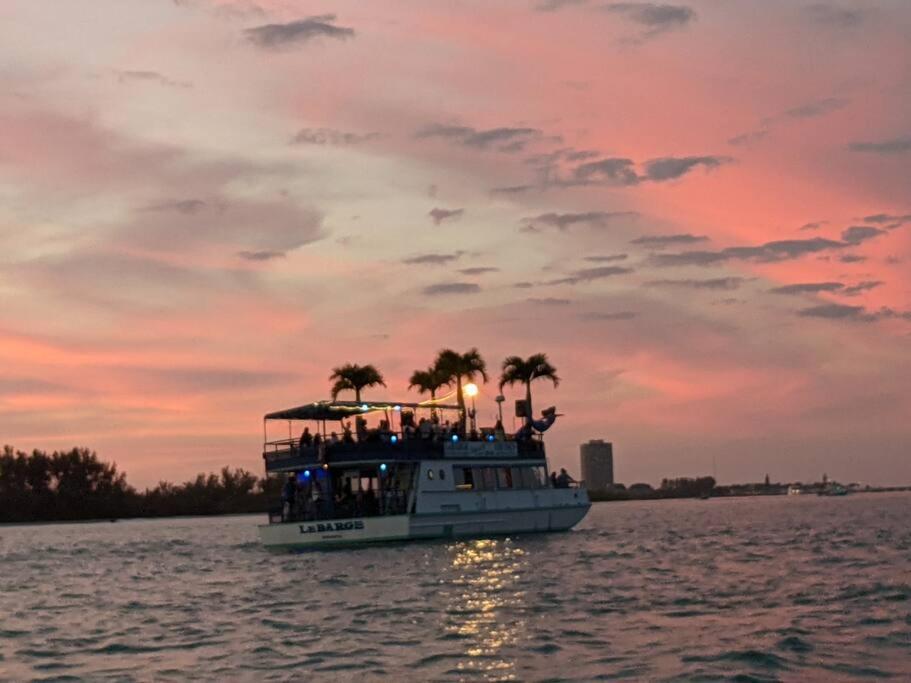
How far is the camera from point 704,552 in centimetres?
4875

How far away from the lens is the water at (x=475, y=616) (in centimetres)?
2112

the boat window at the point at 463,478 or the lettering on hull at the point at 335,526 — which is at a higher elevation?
the boat window at the point at 463,478

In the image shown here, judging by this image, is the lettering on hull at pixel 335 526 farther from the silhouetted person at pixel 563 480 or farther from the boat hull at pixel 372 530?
the silhouetted person at pixel 563 480

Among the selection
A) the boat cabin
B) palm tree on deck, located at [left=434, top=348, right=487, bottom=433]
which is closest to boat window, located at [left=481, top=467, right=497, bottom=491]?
the boat cabin

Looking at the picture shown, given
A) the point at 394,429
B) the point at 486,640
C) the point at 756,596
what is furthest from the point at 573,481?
the point at 486,640

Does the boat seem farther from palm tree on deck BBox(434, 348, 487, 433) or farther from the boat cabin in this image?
palm tree on deck BBox(434, 348, 487, 433)

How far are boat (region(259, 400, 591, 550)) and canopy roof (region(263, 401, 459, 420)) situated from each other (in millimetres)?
48

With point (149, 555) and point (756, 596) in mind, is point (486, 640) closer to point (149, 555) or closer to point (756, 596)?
point (756, 596)

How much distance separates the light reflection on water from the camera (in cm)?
2153

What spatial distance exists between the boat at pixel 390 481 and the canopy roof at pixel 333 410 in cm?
5

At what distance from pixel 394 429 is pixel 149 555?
12522mm

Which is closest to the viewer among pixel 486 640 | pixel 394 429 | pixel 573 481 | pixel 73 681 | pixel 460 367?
pixel 73 681

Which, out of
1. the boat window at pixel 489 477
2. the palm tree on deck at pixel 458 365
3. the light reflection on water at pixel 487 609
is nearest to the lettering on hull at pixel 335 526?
the light reflection on water at pixel 487 609

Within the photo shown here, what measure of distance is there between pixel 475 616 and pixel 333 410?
30.8 m
